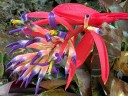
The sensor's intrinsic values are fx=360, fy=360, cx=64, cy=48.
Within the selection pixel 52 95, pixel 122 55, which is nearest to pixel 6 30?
pixel 52 95

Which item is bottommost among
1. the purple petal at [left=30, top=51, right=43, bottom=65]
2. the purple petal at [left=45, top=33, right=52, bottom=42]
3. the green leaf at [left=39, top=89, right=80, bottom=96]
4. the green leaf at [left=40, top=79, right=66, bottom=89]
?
the green leaf at [left=39, top=89, right=80, bottom=96]

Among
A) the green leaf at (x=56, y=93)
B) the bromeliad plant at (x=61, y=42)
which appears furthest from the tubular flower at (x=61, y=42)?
the green leaf at (x=56, y=93)

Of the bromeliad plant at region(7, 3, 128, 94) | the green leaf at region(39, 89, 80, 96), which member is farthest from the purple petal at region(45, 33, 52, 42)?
the green leaf at region(39, 89, 80, 96)

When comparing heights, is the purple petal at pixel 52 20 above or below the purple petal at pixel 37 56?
above

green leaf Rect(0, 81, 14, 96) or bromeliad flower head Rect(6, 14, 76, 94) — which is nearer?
bromeliad flower head Rect(6, 14, 76, 94)

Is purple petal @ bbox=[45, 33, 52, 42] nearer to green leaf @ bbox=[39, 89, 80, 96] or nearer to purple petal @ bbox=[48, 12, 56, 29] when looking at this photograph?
purple petal @ bbox=[48, 12, 56, 29]

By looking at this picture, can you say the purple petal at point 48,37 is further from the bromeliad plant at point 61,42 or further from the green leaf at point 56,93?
the green leaf at point 56,93

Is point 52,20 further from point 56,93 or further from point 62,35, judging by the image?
point 56,93

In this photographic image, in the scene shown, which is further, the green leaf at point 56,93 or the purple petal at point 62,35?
the green leaf at point 56,93
